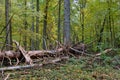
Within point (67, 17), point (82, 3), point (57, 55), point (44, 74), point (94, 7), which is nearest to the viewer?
point (44, 74)

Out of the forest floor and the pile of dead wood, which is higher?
the pile of dead wood

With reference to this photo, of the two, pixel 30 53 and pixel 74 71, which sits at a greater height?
pixel 30 53

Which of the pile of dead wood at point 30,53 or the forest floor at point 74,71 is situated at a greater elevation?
the pile of dead wood at point 30,53

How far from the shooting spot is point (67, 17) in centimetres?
1231

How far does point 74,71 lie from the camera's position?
6289 mm

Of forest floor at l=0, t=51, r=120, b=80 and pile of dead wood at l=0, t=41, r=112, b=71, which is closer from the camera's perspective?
forest floor at l=0, t=51, r=120, b=80

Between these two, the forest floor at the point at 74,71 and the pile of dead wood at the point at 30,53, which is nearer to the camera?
the forest floor at the point at 74,71

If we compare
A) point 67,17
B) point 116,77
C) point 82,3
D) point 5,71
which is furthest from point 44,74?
point 82,3

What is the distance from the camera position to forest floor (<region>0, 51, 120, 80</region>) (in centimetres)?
554

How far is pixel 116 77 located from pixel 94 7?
12506mm

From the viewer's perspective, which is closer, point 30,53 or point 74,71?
point 74,71

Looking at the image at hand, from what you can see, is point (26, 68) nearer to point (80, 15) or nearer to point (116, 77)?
point (116, 77)

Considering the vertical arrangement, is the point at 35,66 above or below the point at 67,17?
below

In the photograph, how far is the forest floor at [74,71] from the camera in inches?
218
